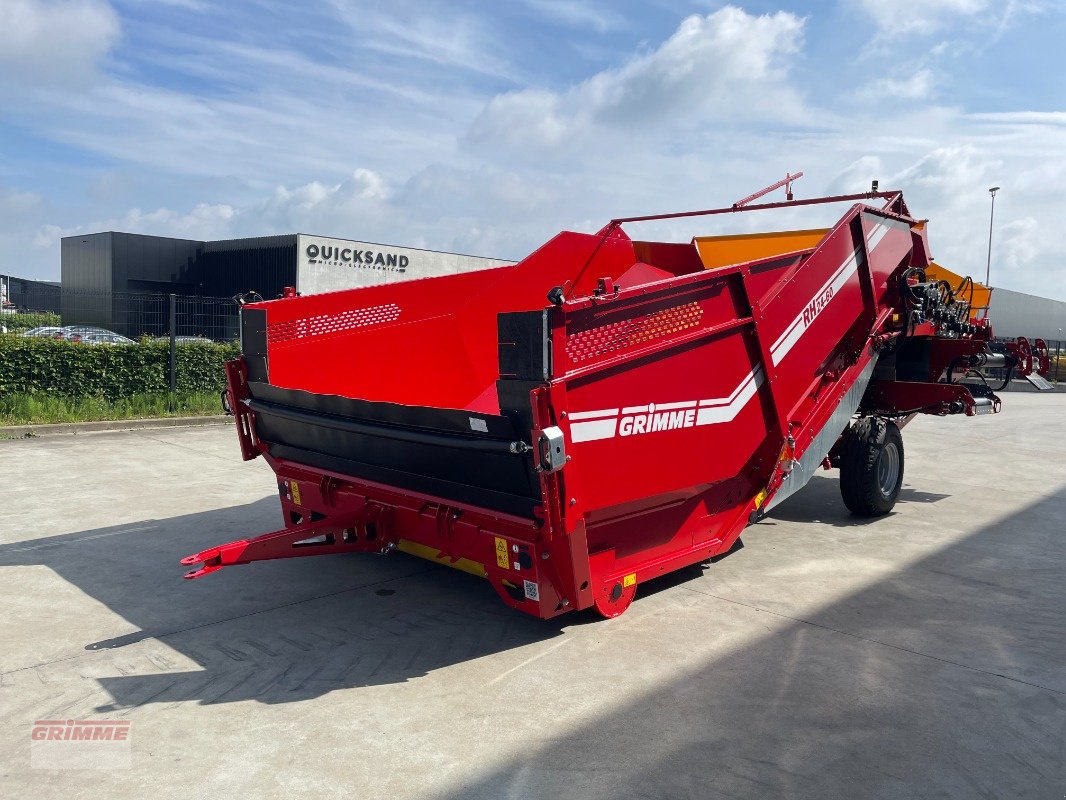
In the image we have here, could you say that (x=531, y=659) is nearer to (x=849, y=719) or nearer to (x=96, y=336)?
(x=849, y=719)

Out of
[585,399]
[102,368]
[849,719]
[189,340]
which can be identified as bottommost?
[849,719]

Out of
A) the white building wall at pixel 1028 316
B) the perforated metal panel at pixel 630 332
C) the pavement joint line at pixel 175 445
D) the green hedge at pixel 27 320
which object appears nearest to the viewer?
the perforated metal panel at pixel 630 332

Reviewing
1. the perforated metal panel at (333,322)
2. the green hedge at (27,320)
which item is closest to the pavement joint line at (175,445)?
the perforated metal panel at (333,322)

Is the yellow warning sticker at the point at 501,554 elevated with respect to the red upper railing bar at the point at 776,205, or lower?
lower

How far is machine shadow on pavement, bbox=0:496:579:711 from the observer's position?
3727mm

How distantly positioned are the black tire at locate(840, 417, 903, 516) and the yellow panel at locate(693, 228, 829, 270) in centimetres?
156

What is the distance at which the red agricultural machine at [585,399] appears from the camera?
3.73 meters

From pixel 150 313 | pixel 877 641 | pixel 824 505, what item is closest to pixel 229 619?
pixel 877 641

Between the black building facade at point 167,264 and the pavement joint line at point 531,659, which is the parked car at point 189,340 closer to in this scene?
the pavement joint line at point 531,659

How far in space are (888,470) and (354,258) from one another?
27170 millimetres

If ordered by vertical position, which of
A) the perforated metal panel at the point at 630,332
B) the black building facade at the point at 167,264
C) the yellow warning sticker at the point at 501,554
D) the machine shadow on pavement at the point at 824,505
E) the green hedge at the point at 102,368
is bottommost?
the machine shadow on pavement at the point at 824,505

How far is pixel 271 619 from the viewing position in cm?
445

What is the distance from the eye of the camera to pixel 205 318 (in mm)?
13625

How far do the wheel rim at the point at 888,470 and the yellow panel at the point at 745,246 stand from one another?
184 centimetres
